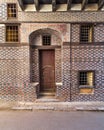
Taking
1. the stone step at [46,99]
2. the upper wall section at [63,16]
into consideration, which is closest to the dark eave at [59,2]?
the upper wall section at [63,16]

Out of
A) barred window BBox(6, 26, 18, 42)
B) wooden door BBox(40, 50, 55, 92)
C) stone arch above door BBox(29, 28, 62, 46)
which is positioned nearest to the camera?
barred window BBox(6, 26, 18, 42)

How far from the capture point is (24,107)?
709 centimetres

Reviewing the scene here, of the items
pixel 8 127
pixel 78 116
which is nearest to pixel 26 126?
pixel 8 127

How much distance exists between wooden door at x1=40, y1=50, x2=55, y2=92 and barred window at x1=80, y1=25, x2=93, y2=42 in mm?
1846

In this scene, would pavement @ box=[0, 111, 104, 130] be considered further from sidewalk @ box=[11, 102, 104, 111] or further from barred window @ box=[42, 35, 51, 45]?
barred window @ box=[42, 35, 51, 45]

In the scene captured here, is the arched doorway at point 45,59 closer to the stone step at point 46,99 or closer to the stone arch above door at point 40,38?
the stone arch above door at point 40,38

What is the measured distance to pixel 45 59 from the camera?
28.1ft

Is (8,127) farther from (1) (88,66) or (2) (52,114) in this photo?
(1) (88,66)

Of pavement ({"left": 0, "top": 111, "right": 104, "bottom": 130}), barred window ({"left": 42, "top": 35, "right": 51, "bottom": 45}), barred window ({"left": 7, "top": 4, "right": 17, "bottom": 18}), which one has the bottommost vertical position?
pavement ({"left": 0, "top": 111, "right": 104, "bottom": 130})

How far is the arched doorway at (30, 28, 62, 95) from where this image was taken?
824 cm

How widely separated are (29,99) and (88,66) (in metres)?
3.60

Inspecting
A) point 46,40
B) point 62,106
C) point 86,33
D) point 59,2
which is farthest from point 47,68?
point 59,2

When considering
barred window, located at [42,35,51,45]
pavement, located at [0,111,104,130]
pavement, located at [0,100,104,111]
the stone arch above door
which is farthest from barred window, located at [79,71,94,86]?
barred window, located at [42,35,51,45]

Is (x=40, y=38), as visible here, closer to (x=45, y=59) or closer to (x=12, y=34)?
(x=45, y=59)
